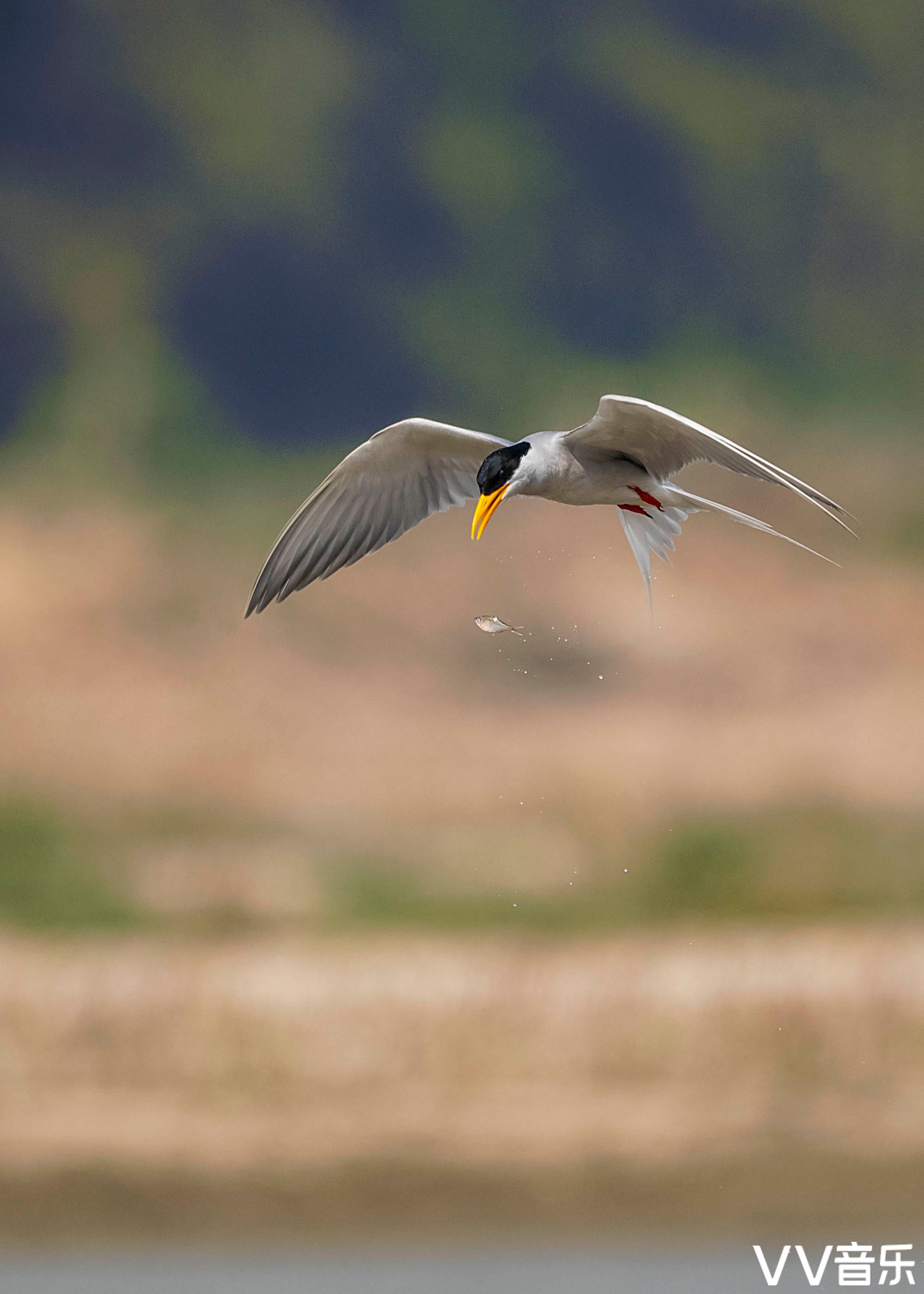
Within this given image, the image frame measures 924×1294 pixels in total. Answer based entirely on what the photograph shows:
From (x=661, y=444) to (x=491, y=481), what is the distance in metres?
0.25

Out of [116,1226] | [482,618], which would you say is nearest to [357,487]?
[482,618]

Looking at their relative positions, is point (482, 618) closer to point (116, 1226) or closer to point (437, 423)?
point (437, 423)

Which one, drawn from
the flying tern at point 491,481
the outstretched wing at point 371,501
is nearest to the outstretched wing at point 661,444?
the flying tern at point 491,481

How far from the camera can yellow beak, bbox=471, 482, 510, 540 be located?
172 centimetres

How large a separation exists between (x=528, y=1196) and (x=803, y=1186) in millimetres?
949

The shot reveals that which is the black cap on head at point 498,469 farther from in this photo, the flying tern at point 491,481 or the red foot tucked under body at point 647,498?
the red foot tucked under body at point 647,498

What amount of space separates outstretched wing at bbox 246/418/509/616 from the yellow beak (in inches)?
12.3

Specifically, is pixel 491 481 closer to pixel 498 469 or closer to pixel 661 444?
pixel 498 469

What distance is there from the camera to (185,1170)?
16.2 feet

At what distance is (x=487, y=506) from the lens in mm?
1756

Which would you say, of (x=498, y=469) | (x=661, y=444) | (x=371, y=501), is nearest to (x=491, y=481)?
(x=498, y=469)

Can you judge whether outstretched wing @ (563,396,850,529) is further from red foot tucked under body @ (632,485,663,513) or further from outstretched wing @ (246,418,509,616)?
outstretched wing @ (246,418,509,616)

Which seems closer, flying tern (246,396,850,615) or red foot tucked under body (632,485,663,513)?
flying tern (246,396,850,615)

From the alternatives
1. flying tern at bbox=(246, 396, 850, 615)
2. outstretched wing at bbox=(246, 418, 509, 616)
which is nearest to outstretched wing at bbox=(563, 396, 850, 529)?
flying tern at bbox=(246, 396, 850, 615)
